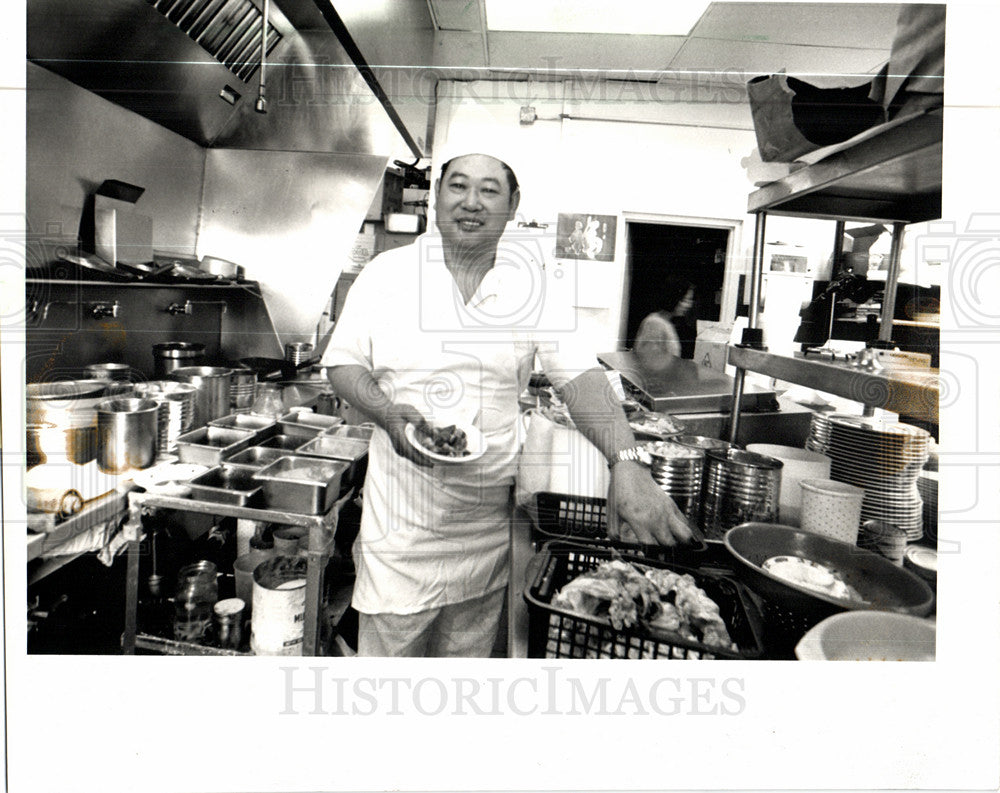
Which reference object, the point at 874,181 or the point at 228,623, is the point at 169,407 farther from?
the point at 874,181

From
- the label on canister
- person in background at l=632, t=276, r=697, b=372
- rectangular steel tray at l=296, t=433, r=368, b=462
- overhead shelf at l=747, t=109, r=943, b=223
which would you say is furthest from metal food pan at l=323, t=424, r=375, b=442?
overhead shelf at l=747, t=109, r=943, b=223

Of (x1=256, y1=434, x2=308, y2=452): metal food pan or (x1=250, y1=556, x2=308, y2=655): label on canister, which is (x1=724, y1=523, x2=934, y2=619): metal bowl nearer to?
(x1=250, y1=556, x2=308, y2=655): label on canister

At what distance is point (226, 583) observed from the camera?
1465 mm

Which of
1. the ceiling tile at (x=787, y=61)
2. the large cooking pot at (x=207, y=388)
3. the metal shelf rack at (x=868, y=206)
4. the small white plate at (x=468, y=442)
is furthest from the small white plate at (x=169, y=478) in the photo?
the ceiling tile at (x=787, y=61)

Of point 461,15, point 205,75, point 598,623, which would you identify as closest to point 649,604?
point 598,623

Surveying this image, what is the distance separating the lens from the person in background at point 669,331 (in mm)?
1134

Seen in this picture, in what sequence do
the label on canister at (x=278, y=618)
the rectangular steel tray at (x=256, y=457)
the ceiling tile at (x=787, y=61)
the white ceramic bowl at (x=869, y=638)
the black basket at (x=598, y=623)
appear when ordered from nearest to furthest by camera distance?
the black basket at (x=598, y=623) < the white ceramic bowl at (x=869, y=638) < the ceiling tile at (x=787, y=61) < the label on canister at (x=278, y=618) < the rectangular steel tray at (x=256, y=457)

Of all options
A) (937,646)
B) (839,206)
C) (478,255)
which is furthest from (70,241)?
(937,646)

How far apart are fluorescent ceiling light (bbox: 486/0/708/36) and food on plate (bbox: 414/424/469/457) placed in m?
0.92

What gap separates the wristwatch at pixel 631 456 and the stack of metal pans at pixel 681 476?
17 mm

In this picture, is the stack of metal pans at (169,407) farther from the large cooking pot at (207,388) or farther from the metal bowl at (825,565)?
the metal bowl at (825,565)

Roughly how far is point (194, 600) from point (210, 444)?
40 centimetres

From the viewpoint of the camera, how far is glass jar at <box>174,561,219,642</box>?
1.35 meters

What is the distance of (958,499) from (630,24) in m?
1.22
